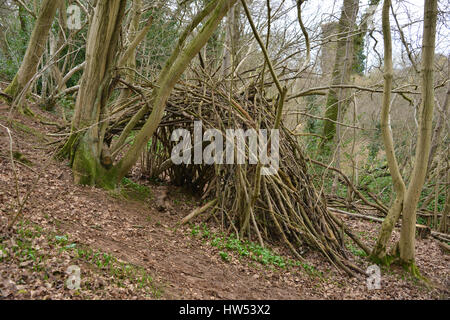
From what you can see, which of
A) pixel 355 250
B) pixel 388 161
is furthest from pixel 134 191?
pixel 388 161

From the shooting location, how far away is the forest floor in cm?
276

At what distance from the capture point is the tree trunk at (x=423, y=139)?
157 inches

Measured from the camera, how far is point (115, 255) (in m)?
3.34

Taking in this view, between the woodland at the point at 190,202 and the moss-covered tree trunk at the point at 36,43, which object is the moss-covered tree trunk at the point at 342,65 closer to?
the woodland at the point at 190,202

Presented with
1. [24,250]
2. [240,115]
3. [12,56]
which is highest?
[12,56]

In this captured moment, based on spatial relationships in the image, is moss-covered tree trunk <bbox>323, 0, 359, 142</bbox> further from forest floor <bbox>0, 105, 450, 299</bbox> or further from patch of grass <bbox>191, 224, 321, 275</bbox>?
patch of grass <bbox>191, 224, 321, 275</bbox>

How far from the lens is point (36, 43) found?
699 centimetres

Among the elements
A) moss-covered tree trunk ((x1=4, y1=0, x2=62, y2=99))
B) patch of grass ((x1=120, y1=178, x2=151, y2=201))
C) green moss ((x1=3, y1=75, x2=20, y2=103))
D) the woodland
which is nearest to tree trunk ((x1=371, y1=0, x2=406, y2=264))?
the woodland

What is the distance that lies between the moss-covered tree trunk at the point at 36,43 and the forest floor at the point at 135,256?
2145 millimetres

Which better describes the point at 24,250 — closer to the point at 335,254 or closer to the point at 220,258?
the point at 220,258

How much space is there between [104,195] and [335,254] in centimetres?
319

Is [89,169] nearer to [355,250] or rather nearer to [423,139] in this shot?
[355,250]
